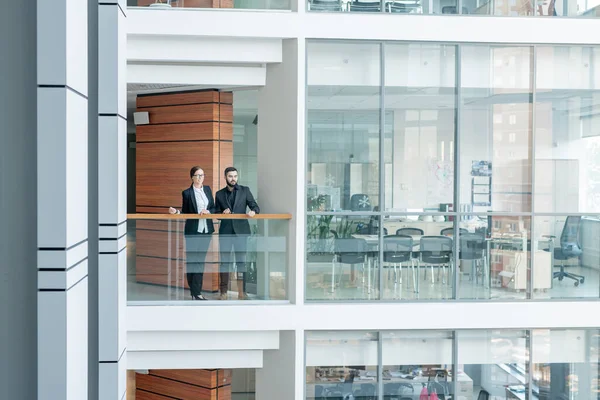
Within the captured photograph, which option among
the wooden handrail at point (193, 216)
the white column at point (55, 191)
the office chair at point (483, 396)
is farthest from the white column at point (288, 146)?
the white column at point (55, 191)

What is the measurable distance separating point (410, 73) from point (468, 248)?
2.53 m

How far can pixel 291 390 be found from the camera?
952cm

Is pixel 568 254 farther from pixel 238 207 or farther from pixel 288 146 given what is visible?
pixel 238 207

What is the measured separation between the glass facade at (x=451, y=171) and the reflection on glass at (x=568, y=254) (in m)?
0.01

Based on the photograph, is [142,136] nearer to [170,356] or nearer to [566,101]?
[170,356]

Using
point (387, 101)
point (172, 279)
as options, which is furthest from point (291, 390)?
point (387, 101)

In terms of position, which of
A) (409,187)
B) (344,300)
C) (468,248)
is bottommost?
(344,300)

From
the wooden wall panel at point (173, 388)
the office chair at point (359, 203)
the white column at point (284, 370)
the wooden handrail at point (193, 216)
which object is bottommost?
the wooden wall panel at point (173, 388)

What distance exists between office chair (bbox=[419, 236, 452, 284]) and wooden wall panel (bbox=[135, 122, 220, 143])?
14.5ft

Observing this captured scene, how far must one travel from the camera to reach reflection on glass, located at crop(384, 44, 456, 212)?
948cm

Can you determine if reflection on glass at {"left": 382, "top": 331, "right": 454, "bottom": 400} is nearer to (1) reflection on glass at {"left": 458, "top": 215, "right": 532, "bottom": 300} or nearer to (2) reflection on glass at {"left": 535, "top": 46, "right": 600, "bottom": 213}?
(1) reflection on glass at {"left": 458, "top": 215, "right": 532, "bottom": 300}

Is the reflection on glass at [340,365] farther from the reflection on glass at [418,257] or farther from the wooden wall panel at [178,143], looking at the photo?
the wooden wall panel at [178,143]

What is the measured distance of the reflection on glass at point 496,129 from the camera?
31.3ft

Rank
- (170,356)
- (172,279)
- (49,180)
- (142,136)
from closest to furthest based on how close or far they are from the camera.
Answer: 1. (49,180)
2. (172,279)
3. (170,356)
4. (142,136)
